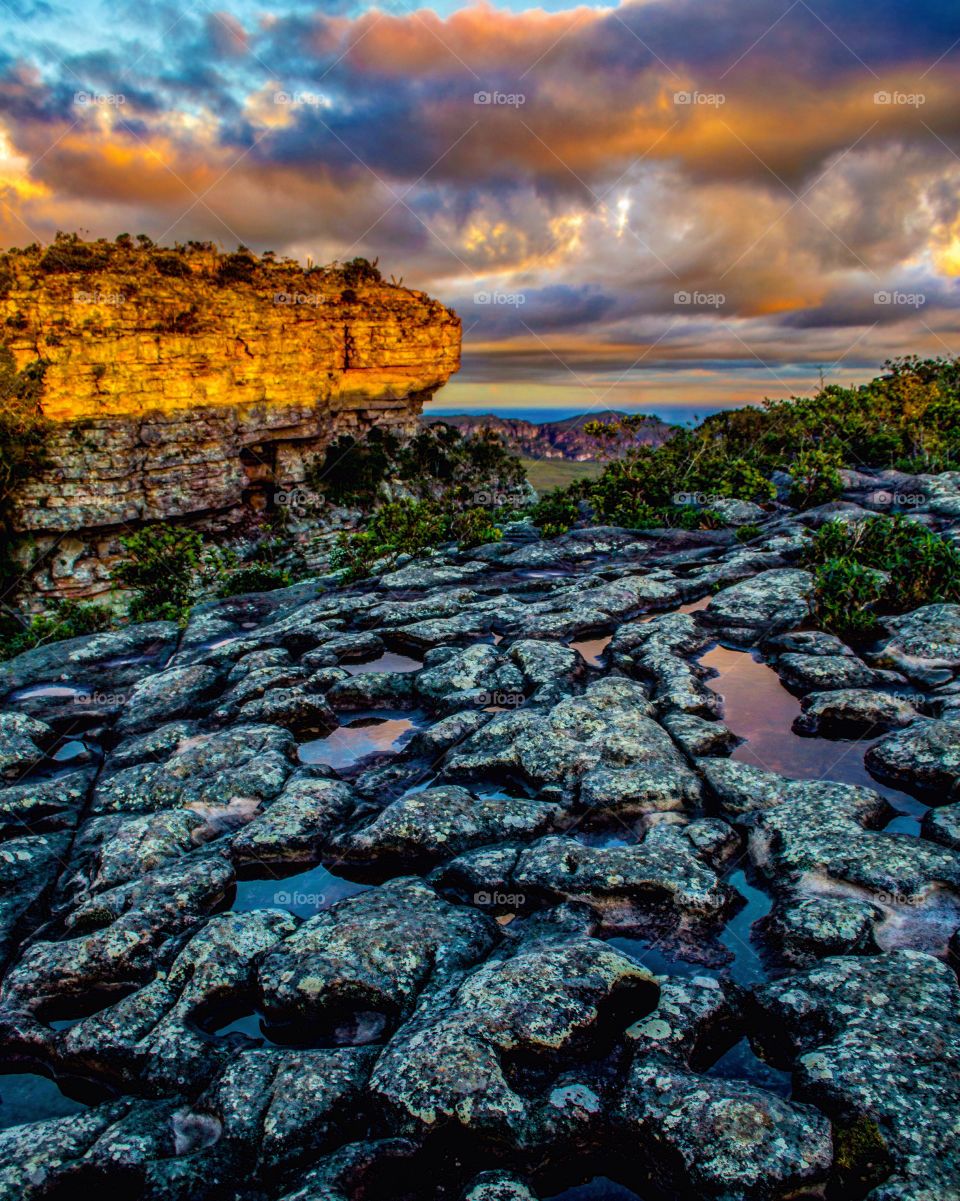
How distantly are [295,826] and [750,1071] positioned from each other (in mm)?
6484

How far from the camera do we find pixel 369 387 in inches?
4262

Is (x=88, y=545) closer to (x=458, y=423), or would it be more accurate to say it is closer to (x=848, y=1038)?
(x=458, y=423)

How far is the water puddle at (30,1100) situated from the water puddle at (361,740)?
592 cm

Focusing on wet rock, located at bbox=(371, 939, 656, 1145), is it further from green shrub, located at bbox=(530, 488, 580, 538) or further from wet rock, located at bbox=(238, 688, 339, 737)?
green shrub, located at bbox=(530, 488, 580, 538)

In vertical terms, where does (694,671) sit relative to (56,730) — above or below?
above

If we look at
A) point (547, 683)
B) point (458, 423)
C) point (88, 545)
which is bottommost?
point (88, 545)

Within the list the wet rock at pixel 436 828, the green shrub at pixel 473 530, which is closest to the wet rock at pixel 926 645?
the wet rock at pixel 436 828

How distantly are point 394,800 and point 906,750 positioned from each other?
25.3 feet

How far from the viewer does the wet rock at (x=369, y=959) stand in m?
7.48

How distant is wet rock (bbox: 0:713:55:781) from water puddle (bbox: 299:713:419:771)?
538cm

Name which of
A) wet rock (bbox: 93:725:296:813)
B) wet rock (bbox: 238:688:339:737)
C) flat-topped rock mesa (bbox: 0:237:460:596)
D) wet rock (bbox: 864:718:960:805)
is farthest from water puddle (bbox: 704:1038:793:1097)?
flat-topped rock mesa (bbox: 0:237:460:596)

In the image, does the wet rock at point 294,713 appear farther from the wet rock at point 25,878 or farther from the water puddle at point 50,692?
the water puddle at point 50,692

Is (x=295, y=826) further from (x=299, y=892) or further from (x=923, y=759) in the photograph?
(x=923, y=759)

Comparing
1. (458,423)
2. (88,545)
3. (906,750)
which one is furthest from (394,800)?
(458,423)
